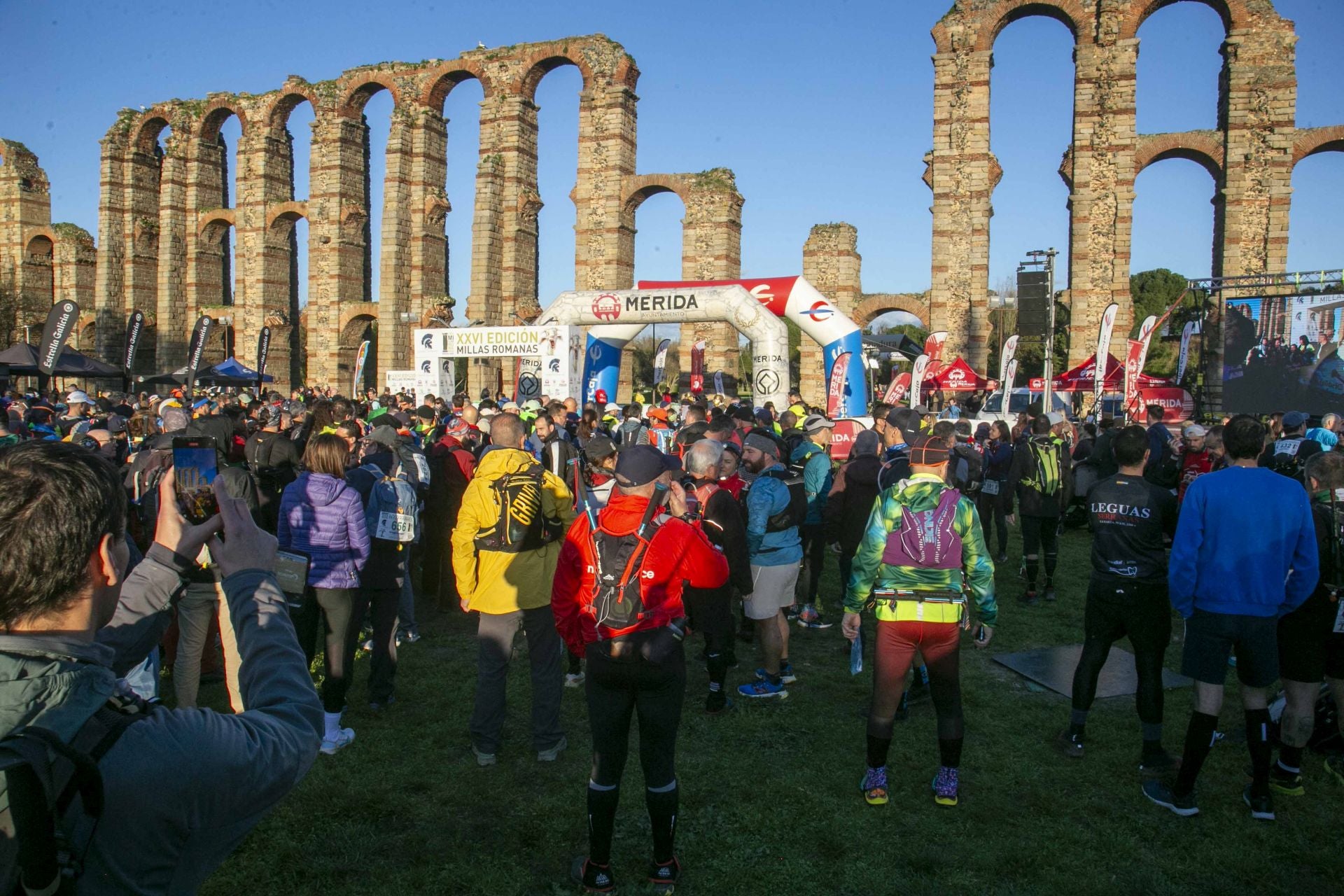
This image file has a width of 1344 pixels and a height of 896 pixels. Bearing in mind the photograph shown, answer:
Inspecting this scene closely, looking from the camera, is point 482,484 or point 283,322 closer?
point 482,484

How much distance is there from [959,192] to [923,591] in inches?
1001

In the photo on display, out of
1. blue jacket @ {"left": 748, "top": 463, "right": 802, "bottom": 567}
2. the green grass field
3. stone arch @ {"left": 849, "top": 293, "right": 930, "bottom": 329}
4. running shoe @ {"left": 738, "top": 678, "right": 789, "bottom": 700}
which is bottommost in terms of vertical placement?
the green grass field

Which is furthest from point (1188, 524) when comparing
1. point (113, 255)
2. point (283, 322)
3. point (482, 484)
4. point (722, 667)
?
point (113, 255)

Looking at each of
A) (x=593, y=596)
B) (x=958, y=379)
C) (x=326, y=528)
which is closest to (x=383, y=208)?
(x=958, y=379)

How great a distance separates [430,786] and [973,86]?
2760 cm

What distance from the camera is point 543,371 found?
1745 cm

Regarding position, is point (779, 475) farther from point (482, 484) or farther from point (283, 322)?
point (283, 322)

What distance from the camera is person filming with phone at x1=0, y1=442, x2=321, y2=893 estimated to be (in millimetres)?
1263

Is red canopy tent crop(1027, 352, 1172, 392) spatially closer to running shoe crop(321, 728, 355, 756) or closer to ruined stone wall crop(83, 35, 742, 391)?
ruined stone wall crop(83, 35, 742, 391)

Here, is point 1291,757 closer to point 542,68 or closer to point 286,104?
point 542,68

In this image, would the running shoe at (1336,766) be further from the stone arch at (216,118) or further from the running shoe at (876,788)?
the stone arch at (216,118)

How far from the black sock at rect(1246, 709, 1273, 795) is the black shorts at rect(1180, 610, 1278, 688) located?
17 centimetres

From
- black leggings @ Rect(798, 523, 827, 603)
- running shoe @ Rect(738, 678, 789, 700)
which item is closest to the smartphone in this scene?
running shoe @ Rect(738, 678, 789, 700)

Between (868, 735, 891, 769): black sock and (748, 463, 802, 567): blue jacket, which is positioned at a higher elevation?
(748, 463, 802, 567): blue jacket
